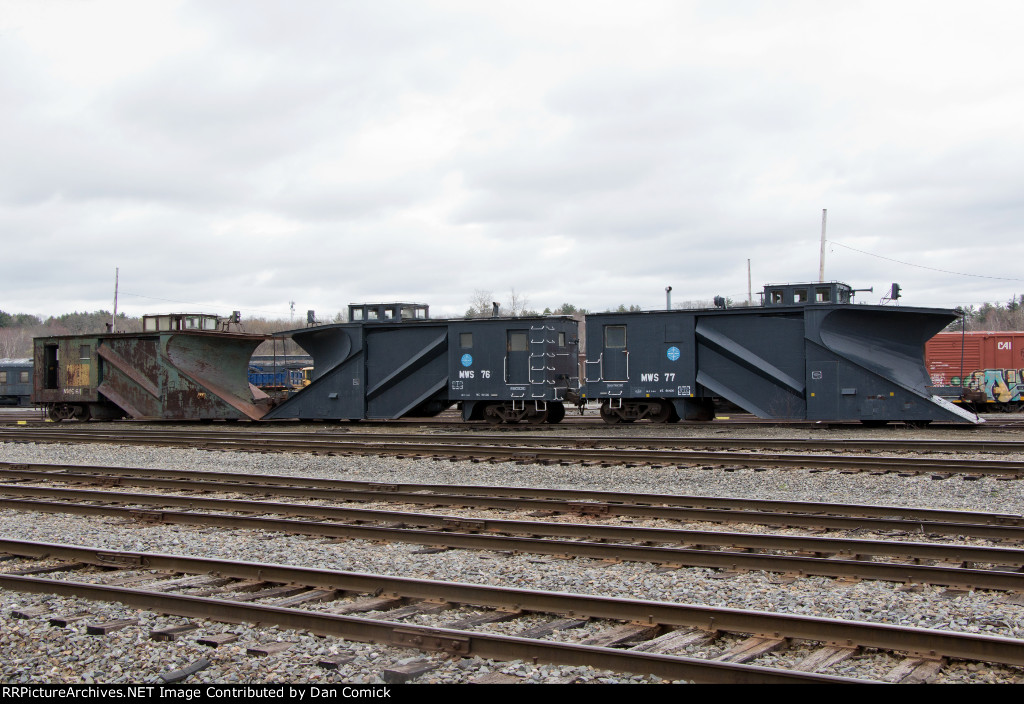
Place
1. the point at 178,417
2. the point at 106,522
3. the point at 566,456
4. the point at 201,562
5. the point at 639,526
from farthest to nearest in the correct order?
the point at 178,417, the point at 566,456, the point at 106,522, the point at 639,526, the point at 201,562

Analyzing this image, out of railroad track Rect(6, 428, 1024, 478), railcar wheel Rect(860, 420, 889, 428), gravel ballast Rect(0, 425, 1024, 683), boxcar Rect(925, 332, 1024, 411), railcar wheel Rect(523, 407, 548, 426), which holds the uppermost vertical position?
boxcar Rect(925, 332, 1024, 411)

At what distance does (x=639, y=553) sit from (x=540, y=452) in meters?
7.77

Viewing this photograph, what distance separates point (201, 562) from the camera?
7.45 meters

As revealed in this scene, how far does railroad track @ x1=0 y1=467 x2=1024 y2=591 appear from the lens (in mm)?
7203

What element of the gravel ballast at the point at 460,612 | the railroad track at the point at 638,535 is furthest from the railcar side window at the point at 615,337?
the railroad track at the point at 638,535

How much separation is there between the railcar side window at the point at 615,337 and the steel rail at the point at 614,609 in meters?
16.0

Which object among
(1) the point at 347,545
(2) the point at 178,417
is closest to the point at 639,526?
(1) the point at 347,545

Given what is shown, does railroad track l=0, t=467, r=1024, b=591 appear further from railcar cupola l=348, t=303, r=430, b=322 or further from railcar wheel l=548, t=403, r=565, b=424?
railcar cupola l=348, t=303, r=430, b=322

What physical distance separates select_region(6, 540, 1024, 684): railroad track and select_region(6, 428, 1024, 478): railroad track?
806 cm

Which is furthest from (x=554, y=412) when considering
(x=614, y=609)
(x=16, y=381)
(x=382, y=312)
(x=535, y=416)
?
(x=16, y=381)

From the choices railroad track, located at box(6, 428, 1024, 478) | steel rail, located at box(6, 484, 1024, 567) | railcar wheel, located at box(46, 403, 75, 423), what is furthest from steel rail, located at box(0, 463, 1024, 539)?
railcar wheel, located at box(46, 403, 75, 423)

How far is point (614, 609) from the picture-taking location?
5891mm
